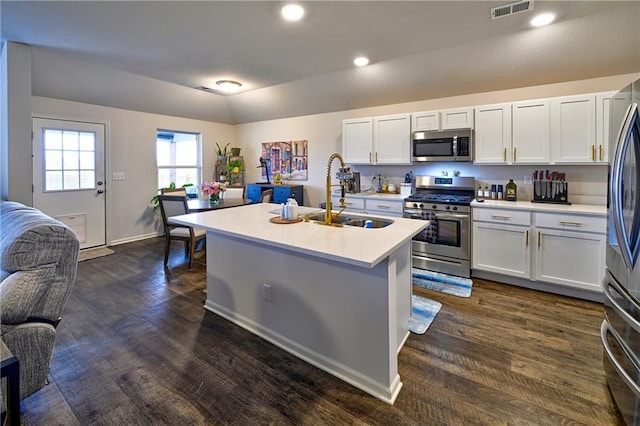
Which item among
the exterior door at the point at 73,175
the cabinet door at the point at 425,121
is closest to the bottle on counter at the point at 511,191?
the cabinet door at the point at 425,121

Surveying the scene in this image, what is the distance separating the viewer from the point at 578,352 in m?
2.22

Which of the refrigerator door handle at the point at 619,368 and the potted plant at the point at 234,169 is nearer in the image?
the refrigerator door handle at the point at 619,368

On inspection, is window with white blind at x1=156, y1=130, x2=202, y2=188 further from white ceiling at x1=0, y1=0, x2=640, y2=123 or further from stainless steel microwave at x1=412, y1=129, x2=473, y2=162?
stainless steel microwave at x1=412, y1=129, x2=473, y2=162

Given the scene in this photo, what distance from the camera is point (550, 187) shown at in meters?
3.61

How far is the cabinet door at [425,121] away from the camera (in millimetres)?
4039

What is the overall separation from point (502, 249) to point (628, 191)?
6.65ft

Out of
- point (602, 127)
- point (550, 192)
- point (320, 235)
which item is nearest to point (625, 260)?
point (320, 235)

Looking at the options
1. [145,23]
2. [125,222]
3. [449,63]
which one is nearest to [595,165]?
[449,63]

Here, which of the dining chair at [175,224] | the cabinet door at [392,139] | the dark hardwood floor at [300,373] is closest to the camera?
the dark hardwood floor at [300,373]

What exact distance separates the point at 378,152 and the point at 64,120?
476cm

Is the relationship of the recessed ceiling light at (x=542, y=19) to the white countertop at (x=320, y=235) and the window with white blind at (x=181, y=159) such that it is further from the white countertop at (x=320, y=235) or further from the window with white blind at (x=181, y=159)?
the window with white blind at (x=181, y=159)

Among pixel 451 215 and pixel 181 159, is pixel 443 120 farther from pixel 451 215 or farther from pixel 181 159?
pixel 181 159

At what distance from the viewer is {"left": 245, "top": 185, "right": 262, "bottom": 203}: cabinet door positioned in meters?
6.00

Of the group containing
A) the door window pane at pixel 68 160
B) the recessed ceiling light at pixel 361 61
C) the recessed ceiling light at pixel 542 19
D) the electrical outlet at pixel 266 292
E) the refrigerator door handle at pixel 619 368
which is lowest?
the refrigerator door handle at pixel 619 368
